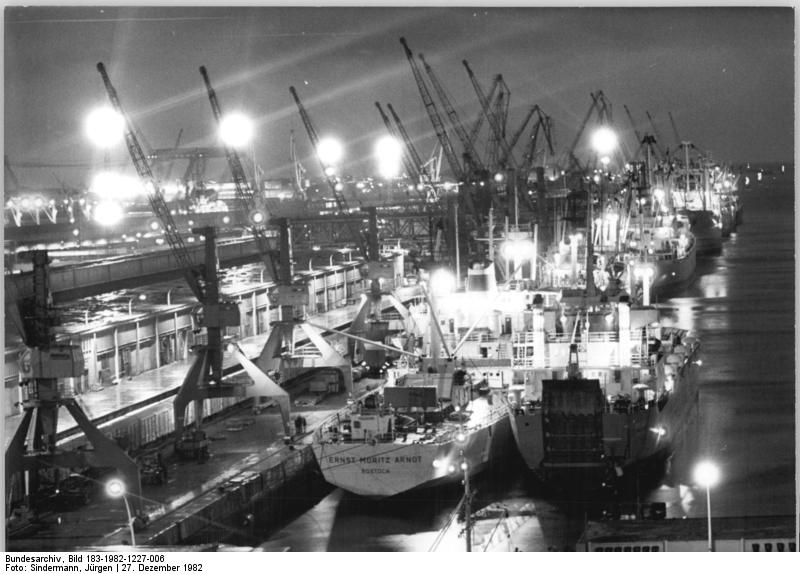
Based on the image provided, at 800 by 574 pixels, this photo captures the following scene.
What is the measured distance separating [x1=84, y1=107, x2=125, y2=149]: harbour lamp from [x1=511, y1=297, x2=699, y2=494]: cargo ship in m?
4.86

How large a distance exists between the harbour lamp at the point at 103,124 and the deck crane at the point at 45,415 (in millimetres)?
1318

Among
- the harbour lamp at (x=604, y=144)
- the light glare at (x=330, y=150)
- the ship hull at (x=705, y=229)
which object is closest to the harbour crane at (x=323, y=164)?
the light glare at (x=330, y=150)

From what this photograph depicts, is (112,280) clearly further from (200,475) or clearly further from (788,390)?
(788,390)

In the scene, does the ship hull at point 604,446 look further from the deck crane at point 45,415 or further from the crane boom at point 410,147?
the crane boom at point 410,147

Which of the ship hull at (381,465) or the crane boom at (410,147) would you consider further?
the crane boom at (410,147)

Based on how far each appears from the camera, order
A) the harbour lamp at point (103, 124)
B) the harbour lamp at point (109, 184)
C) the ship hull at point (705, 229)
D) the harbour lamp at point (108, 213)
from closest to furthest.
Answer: the harbour lamp at point (103, 124)
the harbour lamp at point (109, 184)
the harbour lamp at point (108, 213)
the ship hull at point (705, 229)

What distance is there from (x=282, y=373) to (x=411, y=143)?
405 inches

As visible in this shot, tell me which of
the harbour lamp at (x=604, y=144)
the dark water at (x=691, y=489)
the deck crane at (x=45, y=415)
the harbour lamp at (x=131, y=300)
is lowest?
the dark water at (x=691, y=489)

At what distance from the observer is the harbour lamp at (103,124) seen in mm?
11891

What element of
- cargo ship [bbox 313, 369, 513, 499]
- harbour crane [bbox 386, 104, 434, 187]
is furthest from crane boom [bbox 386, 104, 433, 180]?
cargo ship [bbox 313, 369, 513, 499]

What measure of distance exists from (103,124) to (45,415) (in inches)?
107

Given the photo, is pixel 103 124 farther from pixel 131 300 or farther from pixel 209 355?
pixel 131 300

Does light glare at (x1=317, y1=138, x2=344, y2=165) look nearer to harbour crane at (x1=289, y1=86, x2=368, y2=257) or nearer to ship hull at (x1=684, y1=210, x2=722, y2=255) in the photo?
harbour crane at (x1=289, y1=86, x2=368, y2=257)

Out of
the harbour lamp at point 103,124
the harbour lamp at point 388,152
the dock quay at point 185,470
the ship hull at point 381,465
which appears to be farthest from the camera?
the harbour lamp at point 388,152
